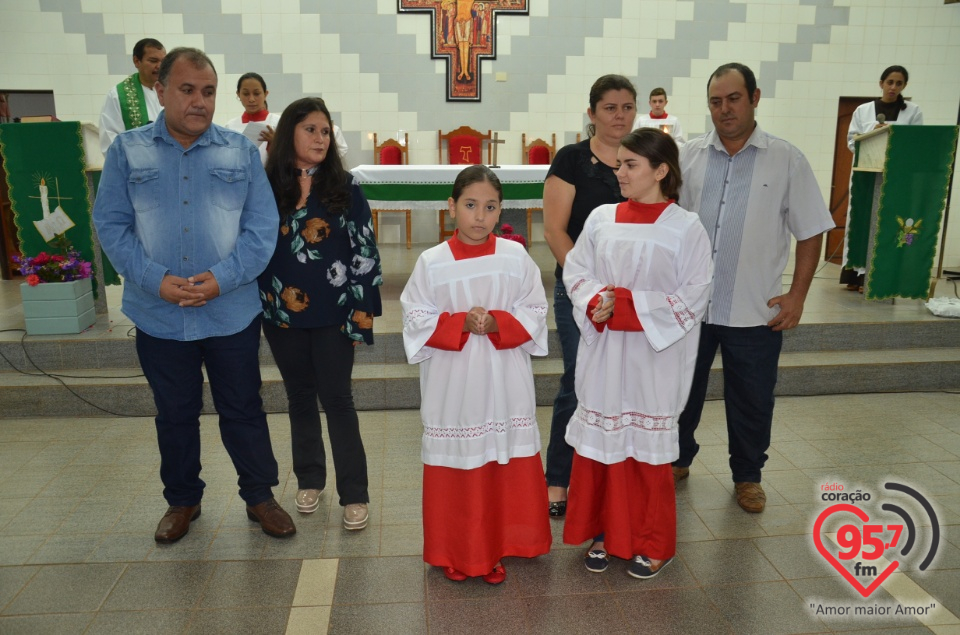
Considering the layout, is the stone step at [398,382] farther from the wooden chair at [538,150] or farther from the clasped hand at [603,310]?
the wooden chair at [538,150]

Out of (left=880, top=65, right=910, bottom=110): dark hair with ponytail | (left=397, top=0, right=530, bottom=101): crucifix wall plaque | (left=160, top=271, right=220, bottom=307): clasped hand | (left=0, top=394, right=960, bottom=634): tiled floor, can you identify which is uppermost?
(left=397, top=0, right=530, bottom=101): crucifix wall plaque

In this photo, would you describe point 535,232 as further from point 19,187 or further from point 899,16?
point 19,187

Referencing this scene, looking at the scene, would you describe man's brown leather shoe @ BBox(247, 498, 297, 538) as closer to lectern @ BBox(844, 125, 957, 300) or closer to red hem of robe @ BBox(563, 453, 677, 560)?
red hem of robe @ BBox(563, 453, 677, 560)

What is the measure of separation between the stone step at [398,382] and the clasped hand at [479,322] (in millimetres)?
1984

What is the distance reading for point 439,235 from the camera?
859 cm

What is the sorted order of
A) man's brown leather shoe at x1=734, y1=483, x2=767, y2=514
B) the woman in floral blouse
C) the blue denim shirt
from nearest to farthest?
the blue denim shirt, the woman in floral blouse, man's brown leather shoe at x1=734, y1=483, x2=767, y2=514

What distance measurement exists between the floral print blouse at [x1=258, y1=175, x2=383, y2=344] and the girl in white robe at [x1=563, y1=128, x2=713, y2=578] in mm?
763

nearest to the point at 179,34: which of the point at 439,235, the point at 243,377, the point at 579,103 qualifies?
the point at 439,235

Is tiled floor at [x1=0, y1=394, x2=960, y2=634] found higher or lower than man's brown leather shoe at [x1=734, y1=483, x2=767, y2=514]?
lower

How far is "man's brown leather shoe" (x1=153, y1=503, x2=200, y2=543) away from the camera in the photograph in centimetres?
282

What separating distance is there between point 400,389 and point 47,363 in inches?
82.4

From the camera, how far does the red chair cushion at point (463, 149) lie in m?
8.23

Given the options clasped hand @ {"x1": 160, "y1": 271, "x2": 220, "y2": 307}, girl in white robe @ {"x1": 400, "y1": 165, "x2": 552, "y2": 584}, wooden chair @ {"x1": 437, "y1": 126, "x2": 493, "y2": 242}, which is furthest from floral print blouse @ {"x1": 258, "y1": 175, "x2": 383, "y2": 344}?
wooden chair @ {"x1": 437, "y1": 126, "x2": 493, "y2": 242}

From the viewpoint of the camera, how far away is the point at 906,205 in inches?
211
